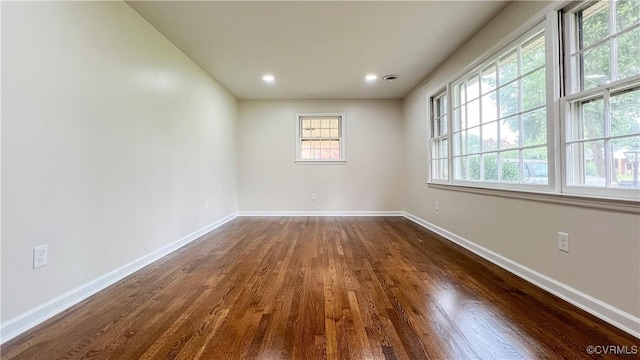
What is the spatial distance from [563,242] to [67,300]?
3.32 meters

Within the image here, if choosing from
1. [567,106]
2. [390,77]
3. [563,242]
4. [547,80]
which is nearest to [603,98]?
[567,106]

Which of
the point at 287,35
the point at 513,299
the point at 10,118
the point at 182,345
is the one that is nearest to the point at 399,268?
the point at 513,299

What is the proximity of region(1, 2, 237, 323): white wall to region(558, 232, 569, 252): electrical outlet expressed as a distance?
3307mm

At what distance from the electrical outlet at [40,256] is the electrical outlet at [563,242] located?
3306mm

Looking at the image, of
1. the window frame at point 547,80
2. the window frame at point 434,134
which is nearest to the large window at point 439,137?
the window frame at point 434,134

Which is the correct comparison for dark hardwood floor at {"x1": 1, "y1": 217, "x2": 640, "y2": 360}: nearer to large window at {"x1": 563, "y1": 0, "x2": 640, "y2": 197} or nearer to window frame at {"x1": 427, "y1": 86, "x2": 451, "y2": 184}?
large window at {"x1": 563, "y1": 0, "x2": 640, "y2": 197}

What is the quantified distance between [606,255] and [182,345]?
7.82 ft

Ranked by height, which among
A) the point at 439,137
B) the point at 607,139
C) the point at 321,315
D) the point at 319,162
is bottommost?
the point at 321,315

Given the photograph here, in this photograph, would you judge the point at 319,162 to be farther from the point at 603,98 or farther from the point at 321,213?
the point at 603,98

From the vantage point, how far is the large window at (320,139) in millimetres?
5309

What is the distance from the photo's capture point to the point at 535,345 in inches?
50.9

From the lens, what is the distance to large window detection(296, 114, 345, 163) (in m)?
5.31

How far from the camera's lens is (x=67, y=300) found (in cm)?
172

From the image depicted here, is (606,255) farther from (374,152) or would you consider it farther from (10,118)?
(374,152)
